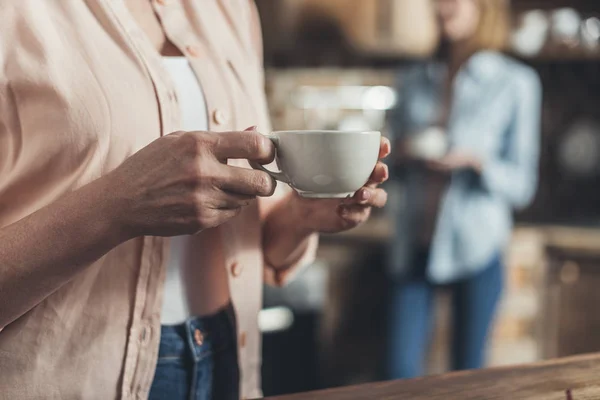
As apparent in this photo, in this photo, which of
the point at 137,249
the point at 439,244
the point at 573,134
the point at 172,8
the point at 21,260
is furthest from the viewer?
the point at 573,134

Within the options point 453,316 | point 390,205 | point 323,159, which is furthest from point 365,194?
point 390,205

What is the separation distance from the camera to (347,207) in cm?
88

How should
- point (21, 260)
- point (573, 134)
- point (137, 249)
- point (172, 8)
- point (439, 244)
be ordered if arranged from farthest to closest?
point (573, 134)
point (439, 244)
point (172, 8)
point (137, 249)
point (21, 260)

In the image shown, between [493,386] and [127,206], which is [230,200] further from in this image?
[493,386]

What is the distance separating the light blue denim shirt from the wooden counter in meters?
1.52

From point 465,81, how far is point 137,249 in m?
1.87

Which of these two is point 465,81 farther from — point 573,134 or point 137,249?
point 137,249

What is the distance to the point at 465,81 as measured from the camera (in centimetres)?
247

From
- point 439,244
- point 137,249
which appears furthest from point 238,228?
point 439,244

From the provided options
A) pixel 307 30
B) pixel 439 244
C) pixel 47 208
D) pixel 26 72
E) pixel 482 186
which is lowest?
pixel 439 244

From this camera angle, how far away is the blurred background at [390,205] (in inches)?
119

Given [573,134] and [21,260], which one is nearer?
[21,260]

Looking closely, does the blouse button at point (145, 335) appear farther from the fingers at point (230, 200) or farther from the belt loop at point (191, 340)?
the fingers at point (230, 200)

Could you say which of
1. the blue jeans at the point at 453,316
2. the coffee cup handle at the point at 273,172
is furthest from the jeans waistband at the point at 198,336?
the blue jeans at the point at 453,316
